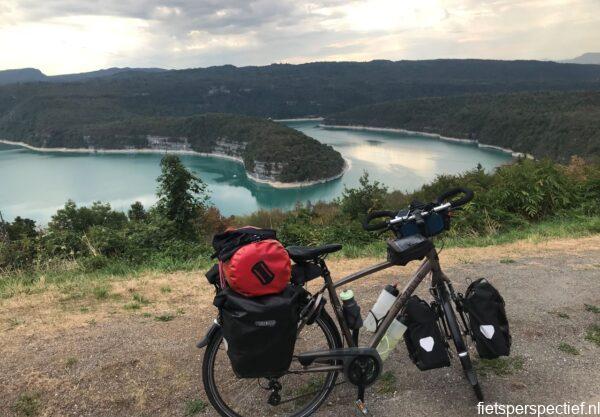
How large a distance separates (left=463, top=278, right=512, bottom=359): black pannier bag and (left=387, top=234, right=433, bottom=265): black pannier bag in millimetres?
506

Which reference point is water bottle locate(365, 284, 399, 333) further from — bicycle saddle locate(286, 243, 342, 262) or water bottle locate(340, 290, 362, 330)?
bicycle saddle locate(286, 243, 342, 262)

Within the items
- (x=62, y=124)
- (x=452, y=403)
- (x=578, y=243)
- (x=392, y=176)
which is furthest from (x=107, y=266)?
(x=62, y=124)

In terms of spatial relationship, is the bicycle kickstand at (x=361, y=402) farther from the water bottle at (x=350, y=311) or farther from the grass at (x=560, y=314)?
the grass at (x=560, y=314)

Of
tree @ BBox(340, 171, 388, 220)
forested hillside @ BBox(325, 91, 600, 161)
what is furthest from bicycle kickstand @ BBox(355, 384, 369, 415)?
forested hillside @ BBox(325, 91, 600, 161)

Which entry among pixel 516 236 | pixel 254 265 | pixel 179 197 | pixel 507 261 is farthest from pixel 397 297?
pixel 179 197

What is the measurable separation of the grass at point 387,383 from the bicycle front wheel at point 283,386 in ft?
1.35

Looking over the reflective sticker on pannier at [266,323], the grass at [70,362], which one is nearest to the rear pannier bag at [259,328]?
the reflective sticker on pannier at [266,323]

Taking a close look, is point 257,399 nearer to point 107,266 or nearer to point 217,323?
point 217,323

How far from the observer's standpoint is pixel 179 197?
49.2ft

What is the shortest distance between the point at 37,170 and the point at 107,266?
370ft

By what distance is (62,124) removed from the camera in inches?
5925

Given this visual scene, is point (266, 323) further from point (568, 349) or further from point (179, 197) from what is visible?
point (179, 197)

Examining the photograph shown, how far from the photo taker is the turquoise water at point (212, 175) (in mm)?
70062

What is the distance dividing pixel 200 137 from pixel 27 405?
5457 inches
